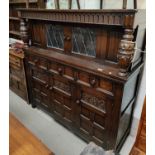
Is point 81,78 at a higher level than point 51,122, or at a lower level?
higher

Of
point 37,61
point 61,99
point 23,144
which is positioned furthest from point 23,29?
point 23,144

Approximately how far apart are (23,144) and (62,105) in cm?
71

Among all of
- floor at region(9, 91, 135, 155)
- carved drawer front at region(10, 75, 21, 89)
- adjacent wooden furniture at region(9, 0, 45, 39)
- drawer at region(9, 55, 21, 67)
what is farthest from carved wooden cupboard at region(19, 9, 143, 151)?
adjacent wooden furniture at region(9, 0, 45, 39)

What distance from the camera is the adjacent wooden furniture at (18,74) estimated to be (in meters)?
2.21

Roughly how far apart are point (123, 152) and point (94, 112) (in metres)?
0.63

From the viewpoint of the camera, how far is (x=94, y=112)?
4.85 feet

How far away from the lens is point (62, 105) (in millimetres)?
1826

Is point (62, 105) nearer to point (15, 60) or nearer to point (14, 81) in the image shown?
point (15, 60)

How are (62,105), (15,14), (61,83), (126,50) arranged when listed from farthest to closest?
(15,14) < (62,105) < (61,83) < (126,50)

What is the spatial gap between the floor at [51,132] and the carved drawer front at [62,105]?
7.7 inches

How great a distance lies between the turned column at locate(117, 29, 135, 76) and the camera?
106 cm

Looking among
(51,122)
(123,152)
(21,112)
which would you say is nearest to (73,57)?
(51,122)

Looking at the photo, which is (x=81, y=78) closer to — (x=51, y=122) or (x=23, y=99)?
(x=51, y=122)

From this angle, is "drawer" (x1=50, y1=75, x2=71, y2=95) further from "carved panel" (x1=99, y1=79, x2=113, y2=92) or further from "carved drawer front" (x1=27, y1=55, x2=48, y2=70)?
"carved panel" (x1=99, y1=79, x2=113, y2=92)
